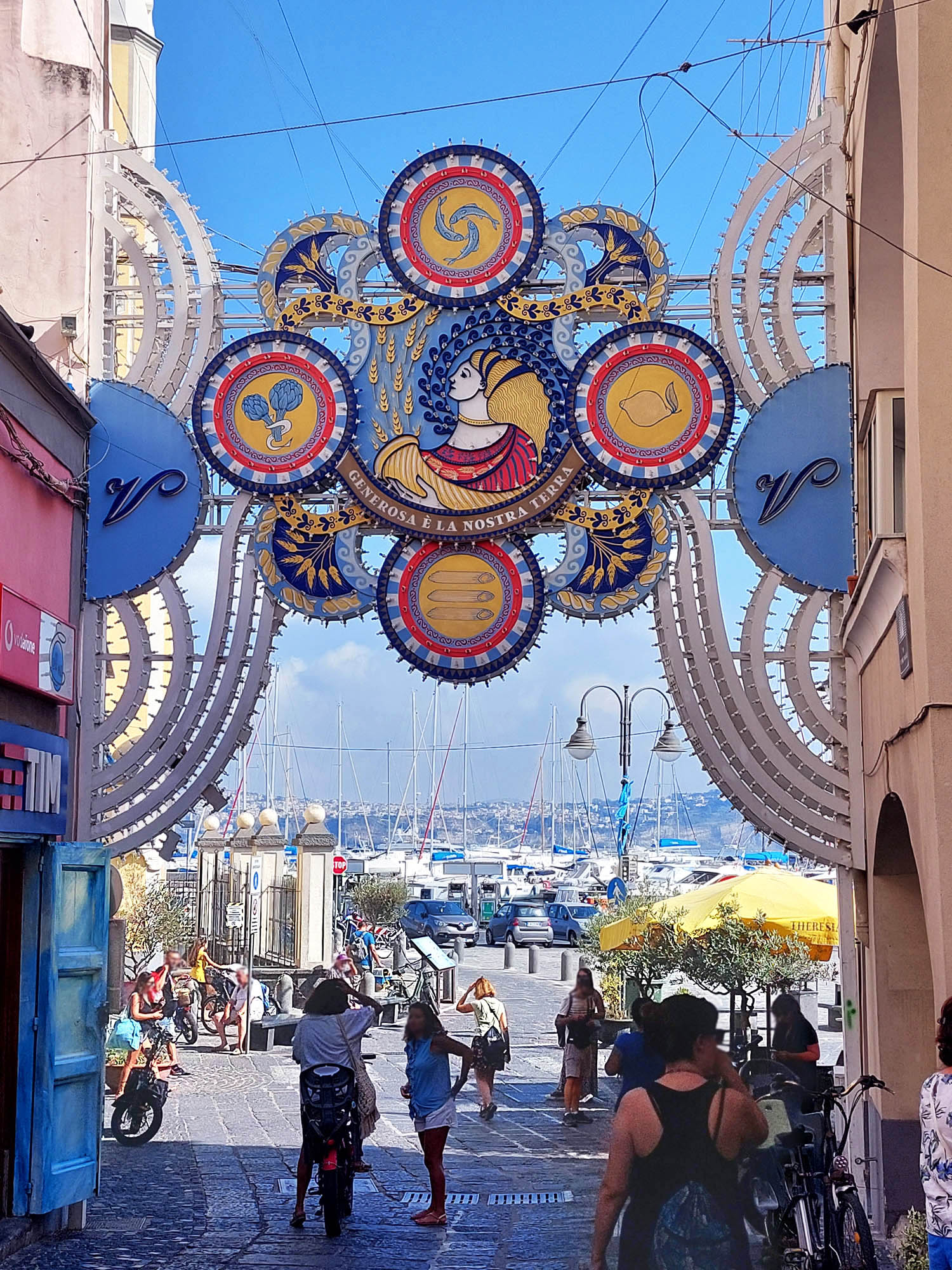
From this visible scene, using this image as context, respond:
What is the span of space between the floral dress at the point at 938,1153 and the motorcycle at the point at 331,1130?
14.7 feet

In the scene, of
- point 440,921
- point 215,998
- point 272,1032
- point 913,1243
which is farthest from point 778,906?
point 440,921

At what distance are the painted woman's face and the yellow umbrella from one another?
19.8ft

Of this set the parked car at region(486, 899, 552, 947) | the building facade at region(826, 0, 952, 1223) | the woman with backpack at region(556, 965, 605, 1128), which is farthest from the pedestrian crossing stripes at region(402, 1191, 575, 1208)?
the parked car at region(486, 899, 552, 947)

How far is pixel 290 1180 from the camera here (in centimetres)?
1080

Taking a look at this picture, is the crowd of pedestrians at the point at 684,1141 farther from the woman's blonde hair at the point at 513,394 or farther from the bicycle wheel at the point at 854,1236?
the woman's blonde hair at the point at 513,394

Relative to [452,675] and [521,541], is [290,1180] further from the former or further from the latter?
[521,541]

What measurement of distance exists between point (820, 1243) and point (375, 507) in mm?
5371

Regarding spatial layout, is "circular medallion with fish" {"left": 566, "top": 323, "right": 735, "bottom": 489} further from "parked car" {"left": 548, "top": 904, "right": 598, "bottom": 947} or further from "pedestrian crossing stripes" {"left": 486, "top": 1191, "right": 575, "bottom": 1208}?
"parked car" {"left": 548, "top": 904, "right": 598, "bottom": 947}

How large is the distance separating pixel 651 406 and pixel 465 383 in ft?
4.27

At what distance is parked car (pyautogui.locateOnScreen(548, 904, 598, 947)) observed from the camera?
37250mm

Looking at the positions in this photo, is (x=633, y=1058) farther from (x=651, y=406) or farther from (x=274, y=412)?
(x=274, y=412)

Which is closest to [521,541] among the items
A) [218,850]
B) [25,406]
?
[25,406]

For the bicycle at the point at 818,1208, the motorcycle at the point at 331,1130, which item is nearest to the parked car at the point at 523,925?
the motorcycle at the point at 331,1130

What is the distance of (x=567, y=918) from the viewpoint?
124 feet
